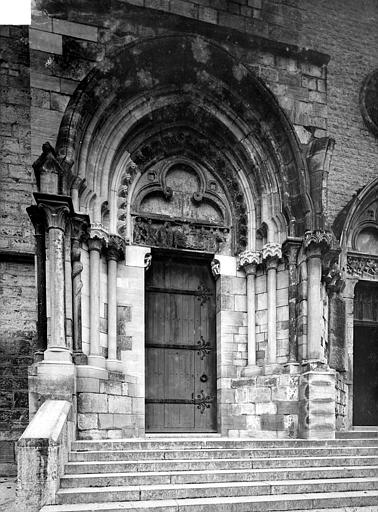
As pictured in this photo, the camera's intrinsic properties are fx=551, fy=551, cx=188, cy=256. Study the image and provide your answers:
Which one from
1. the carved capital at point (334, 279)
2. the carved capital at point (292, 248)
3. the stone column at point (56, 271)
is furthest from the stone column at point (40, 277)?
the carved capital at point (334, 279)

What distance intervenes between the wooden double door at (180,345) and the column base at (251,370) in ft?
1.67

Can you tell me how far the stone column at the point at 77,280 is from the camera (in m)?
6.38

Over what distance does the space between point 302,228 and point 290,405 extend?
7.65 ft

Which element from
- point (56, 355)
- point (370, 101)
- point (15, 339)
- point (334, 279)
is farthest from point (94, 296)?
point (370, 101)

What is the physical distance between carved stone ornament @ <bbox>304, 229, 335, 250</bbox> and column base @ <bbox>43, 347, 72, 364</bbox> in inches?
134

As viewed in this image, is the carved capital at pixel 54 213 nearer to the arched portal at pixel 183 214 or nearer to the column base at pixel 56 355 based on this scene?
the arched portal at pixel 183 214

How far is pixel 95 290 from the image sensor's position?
6.76 meters

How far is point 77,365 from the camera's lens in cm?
635

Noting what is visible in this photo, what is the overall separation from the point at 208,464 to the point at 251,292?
3085mm

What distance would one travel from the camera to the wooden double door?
25.0 ft

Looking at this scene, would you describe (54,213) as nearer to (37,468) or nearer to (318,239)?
(37,468)

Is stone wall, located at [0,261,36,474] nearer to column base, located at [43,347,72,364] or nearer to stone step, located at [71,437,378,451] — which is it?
column base, located at [43,347,72,364]

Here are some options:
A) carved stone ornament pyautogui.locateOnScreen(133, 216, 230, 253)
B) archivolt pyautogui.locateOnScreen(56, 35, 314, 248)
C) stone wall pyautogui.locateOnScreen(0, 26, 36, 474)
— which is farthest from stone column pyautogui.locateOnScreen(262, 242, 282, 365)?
stone wall pyautogui.locateOnScreen(0, 26, 36, 474)

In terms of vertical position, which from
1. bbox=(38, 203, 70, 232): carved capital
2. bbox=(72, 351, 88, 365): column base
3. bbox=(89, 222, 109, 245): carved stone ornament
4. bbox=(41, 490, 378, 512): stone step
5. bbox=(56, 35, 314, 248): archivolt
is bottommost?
bbox=(41, 490, 378, 512): stone step
